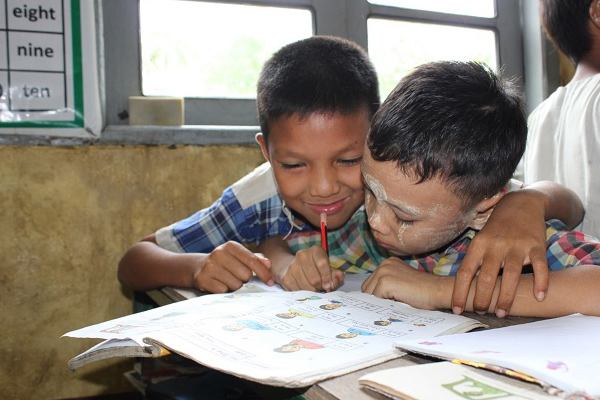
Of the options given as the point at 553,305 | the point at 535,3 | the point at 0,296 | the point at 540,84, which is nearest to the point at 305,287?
the point at 553,305

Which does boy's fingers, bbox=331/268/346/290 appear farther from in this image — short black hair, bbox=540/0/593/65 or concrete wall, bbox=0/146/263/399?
short black hair, bbox=540/0/593/65

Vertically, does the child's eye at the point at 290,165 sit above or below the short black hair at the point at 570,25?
below

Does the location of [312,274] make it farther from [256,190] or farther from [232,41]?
[232,41]

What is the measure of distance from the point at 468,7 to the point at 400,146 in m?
1.41

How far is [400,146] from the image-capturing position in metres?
0.89

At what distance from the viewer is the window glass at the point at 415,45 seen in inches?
77.6

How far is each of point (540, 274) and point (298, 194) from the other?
0.49m

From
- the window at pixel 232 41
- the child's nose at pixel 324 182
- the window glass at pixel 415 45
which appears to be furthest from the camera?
the window glass at pixel 415 45

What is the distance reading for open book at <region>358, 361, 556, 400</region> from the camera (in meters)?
0.45

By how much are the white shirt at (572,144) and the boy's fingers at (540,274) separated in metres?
0.49

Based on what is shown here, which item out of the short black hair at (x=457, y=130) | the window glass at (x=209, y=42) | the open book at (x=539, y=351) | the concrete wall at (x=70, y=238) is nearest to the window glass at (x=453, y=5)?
the window glass at (x=209, y=42)

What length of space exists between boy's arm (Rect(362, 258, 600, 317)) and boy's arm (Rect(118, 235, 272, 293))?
0.71ft

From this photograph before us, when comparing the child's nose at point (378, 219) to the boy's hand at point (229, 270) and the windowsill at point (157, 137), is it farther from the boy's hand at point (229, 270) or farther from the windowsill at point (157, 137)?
the windowsill at point (157, 137)

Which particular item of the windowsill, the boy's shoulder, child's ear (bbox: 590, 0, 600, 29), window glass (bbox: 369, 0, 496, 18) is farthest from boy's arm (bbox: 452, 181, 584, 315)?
window glass (bbox: 369, 0, 496, 18)
